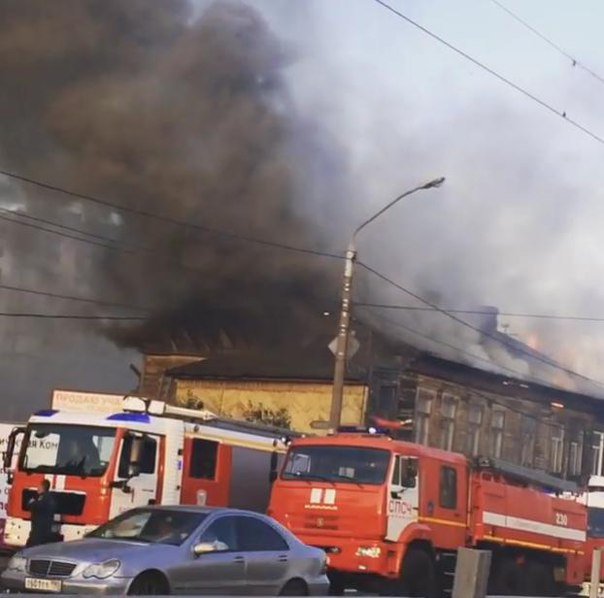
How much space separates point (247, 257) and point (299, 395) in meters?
8.90

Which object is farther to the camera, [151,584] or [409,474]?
[409,474]

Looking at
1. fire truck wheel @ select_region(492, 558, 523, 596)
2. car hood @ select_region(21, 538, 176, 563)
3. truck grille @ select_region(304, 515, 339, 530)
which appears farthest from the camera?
fire truck wheel @ select_region(492, 558, 523, 596)

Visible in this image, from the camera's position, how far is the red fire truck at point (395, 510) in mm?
17641

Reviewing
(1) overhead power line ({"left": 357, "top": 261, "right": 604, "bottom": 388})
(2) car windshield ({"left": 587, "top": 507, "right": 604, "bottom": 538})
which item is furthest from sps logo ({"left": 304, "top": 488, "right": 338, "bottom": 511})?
(1) overhead power line ({"left": 357, "top": 261, "right": 604, "bottom": 388})

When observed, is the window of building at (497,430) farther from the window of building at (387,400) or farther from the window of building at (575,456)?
the window of building at (387,400)

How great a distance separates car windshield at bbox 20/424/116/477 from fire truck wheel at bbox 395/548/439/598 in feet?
14.8

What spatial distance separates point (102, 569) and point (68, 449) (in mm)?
6907

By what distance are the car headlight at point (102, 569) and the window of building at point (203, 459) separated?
25.5 ft

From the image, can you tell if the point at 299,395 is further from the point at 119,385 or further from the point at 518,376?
the point at 518,376

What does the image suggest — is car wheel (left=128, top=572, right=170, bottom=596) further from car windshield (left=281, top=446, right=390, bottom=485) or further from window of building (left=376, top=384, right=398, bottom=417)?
window of building (left=376, top=384, right=398, bottom=417)

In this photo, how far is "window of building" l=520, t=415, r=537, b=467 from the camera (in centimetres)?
4459

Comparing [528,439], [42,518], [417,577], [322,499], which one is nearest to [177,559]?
[42,518]

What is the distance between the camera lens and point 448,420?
42.4 meters

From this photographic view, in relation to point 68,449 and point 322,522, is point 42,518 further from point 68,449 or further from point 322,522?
point 322,522
